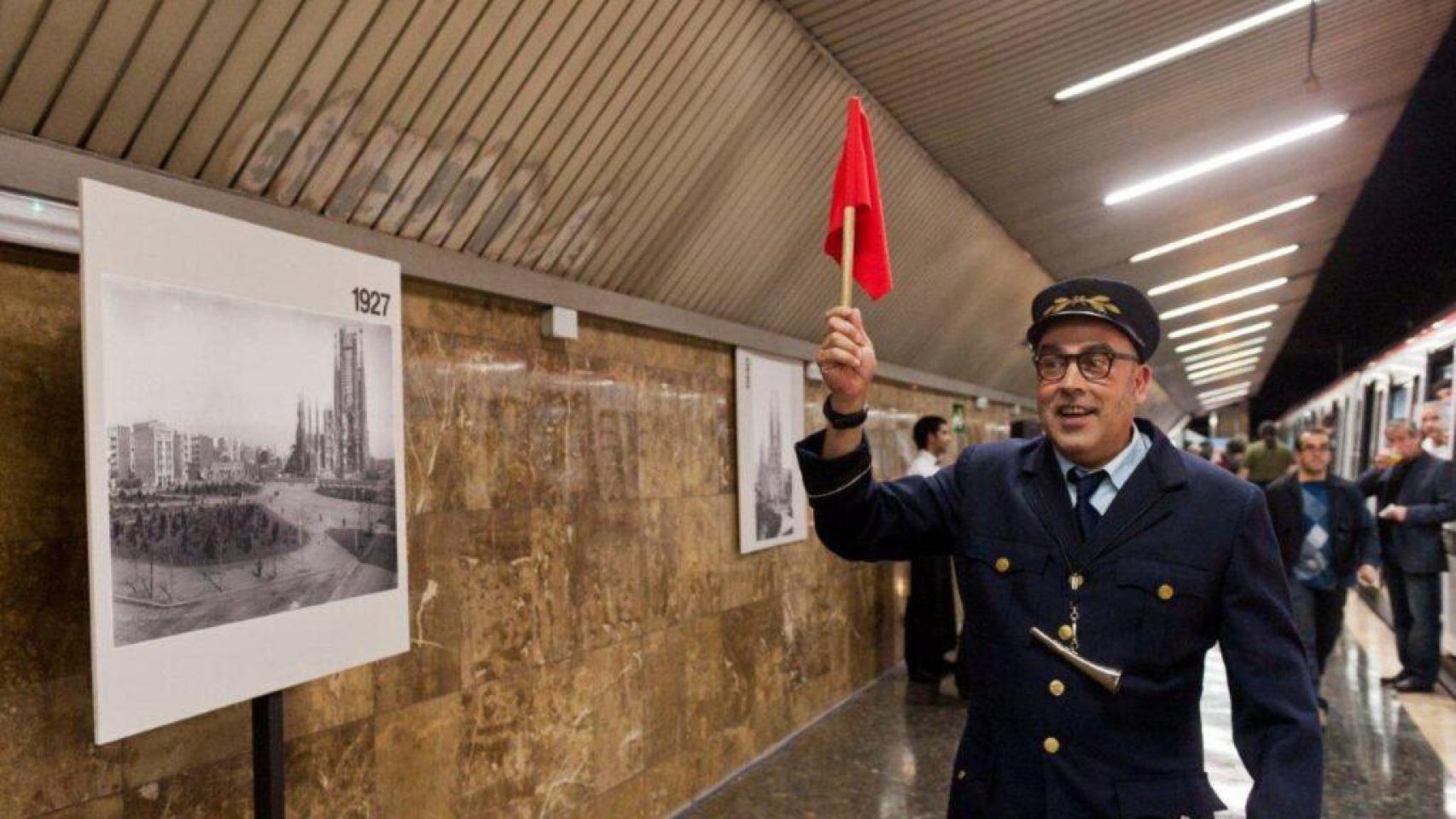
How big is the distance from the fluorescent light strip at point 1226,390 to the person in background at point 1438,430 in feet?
100

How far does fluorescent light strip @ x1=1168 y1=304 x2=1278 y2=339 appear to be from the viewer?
1677 centimetres

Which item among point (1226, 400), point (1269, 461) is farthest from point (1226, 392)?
point (1269, 461)

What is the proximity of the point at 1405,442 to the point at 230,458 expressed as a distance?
7.42 metres

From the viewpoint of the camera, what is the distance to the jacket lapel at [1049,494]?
69.2 inches

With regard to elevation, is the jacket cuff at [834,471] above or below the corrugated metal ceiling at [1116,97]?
below

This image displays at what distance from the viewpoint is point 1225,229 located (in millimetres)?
9750

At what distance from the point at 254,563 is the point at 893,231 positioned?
4864mm

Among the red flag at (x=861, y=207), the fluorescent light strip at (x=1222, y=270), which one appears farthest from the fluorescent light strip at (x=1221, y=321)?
the red flag at (x=861, y=207)

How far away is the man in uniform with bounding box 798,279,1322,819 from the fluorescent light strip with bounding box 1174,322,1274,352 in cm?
1909

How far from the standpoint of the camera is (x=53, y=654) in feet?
6.99

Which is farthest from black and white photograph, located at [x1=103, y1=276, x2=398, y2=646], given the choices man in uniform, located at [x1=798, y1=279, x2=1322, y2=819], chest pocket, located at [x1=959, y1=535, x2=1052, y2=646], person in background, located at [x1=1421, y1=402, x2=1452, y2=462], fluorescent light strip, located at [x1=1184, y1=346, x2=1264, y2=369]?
fluorescent light strip, located at [x1=1184, y1=346, x2=1264, y2=369]

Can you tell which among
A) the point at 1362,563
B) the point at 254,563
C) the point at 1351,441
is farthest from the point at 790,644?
the point at 1351,441

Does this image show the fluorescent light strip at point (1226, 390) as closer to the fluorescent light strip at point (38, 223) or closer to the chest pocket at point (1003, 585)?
the chest pocket at point (1003, 585)

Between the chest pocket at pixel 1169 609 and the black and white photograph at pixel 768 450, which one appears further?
the black and white photograph at pixel 768 450
